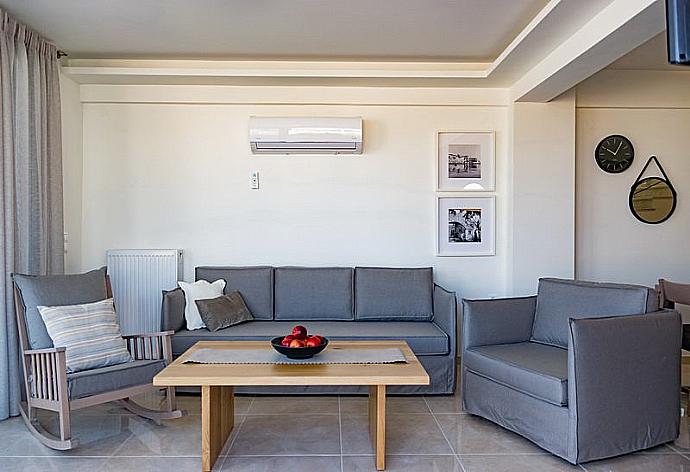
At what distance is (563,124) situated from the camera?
4.97 meters

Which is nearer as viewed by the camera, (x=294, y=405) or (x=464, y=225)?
(x=294, y=405)

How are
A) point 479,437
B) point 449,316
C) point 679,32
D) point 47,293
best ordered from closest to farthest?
point 679,32 → point 479,437 → point 47,293 → point 449,316

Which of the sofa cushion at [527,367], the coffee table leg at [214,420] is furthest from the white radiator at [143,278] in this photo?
the sofa cushion at [527,367]

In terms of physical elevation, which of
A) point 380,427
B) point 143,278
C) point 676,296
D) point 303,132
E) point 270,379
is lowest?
point 380,427

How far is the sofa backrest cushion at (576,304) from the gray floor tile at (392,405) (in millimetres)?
920

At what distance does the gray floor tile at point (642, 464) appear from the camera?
297 cm

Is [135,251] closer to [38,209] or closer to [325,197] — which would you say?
[38,209]

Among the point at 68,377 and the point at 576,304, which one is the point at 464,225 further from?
the point at 68,377

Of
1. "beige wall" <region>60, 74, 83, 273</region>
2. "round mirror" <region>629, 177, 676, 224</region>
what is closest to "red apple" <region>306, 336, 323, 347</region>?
"beige wall" <region>60, 74, 83, 273</region>

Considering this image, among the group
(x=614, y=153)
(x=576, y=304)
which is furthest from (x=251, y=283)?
(x=614, y=153)

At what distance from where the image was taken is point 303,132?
485cm

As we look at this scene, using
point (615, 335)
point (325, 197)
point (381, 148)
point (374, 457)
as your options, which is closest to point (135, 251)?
point (325, 197)

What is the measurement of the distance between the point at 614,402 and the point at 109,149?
169 inches

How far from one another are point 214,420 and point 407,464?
103 cm
